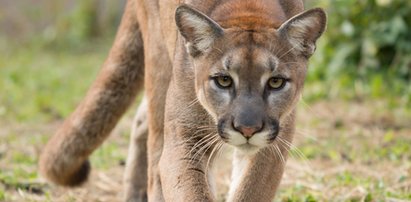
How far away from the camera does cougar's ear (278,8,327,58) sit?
18.1 feet

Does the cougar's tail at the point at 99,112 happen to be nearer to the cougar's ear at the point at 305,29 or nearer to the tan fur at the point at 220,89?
the tan fur at the point at 220,89

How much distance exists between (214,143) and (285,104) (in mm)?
654

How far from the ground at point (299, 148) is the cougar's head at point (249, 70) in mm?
881

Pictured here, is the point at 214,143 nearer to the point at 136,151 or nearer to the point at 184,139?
the point at 184,139

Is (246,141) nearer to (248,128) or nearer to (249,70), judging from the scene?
(248,128)

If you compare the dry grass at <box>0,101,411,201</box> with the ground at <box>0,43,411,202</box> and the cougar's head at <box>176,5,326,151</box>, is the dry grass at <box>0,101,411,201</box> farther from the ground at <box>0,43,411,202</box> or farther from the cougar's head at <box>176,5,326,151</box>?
the cougar's head at <box>176,5,326,151</box>

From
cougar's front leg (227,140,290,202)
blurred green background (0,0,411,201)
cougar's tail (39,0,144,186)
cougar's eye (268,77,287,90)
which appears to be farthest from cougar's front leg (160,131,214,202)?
cougar's tail (39,0,144,186)

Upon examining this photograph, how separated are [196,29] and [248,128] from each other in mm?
786

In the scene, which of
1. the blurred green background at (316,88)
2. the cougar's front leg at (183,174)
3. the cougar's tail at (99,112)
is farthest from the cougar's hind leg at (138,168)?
the cougar's front leg at (183,174)

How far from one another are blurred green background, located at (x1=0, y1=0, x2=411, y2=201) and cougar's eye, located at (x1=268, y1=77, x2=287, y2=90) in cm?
70

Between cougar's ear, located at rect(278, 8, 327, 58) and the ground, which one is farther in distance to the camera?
the ground

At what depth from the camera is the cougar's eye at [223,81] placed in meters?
5.41

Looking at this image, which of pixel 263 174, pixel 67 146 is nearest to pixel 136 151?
pixel 67 146

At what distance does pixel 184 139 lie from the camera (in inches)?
230
